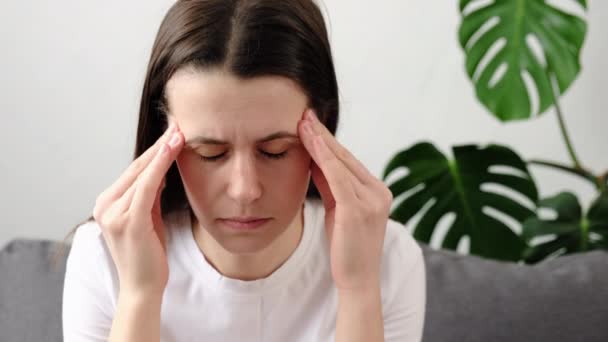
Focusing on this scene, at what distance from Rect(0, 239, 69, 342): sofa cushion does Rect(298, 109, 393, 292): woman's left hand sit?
56cm

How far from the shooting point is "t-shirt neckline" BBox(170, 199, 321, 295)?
1.24 m

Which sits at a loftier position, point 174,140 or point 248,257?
point 174,140

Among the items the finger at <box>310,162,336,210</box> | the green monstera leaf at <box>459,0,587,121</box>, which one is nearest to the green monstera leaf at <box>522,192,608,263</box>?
the green monstera leaf at <box>459,0,587,121</box>

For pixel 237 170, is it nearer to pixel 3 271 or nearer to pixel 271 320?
pixel 271 320

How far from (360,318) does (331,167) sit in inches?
8.6

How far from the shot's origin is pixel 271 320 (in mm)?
1261

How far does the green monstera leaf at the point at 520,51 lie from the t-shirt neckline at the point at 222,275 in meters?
0.66

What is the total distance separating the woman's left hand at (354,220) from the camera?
1125mm

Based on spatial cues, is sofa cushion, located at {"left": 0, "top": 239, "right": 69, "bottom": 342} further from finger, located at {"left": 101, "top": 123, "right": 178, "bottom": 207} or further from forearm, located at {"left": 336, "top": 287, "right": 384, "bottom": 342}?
forearm, located at {"left": 336, "top": 287, "right": 384, "bottom": 342}

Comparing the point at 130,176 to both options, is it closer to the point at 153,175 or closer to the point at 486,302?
the point at 153,175

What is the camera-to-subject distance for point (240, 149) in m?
1.03

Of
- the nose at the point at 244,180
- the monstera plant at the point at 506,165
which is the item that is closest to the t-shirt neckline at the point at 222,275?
the nose at the point at 244,180

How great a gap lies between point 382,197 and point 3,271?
0.78 meters

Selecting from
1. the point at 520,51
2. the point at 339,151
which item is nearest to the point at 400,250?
the point at 339,151
